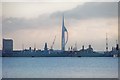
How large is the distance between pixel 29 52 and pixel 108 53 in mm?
14119

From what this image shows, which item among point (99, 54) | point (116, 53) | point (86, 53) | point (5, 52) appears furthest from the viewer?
point (99, 54)

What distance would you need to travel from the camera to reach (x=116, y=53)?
71.1 meters

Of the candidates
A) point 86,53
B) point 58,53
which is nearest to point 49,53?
point 58,53

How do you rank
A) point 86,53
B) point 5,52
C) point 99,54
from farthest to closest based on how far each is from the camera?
point 99,54, point 86,53, point 5,52

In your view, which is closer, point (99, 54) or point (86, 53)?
point (86, 53)

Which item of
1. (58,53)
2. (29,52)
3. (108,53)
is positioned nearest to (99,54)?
(108,53)

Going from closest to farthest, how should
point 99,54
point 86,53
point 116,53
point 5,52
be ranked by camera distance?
1. point 5,52
2. point 116,53
3. point 86,53
4. point 99,54

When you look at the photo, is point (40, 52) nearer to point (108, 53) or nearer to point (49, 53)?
point (49, 53)

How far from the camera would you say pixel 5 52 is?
61.9 metres

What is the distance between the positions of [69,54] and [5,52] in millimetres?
16627

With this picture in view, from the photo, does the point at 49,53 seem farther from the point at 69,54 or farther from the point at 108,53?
the point at 108,53

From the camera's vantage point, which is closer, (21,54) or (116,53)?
(116,53)

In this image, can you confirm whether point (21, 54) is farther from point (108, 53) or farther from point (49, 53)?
point (108, 53)

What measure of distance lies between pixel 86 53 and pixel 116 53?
6617 millimetres
